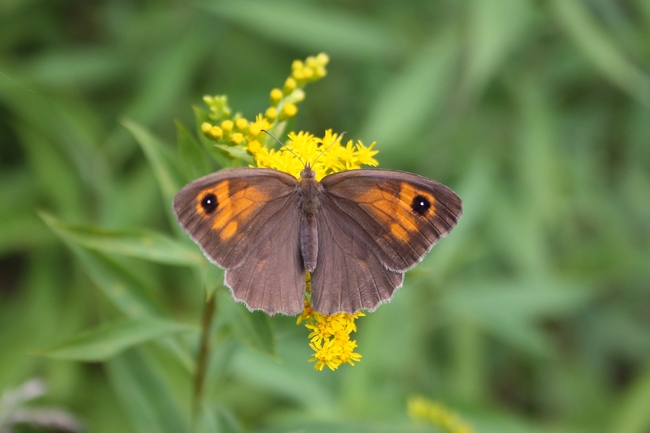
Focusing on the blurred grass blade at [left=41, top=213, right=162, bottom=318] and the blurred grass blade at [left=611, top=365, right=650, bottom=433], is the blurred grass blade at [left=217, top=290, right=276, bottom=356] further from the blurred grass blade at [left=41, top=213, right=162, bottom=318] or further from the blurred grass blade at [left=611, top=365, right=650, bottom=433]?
the blurred grass blade at [left=611, top=365, right=650, bottom=433]

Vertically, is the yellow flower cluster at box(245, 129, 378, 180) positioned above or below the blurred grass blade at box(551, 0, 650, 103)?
below

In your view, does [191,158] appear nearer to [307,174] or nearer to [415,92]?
[307,174]

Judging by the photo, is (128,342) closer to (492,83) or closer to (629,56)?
(492,83)

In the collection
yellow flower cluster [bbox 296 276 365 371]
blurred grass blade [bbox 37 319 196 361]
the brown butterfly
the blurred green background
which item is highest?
the blurred green background

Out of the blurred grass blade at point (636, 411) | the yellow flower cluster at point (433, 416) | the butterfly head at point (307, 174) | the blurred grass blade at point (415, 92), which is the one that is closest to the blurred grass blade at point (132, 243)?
the butterfly head at point (307, 174)

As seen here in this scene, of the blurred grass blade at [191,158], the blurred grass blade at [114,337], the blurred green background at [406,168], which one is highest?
the blurred green background at [406,168]

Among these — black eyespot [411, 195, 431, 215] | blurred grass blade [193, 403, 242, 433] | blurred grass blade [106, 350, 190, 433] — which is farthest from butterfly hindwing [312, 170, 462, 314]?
blurred grass blade [106, 350, 190, 433]

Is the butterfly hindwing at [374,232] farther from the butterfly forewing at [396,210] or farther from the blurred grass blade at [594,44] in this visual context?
the blurred grass blade at [594,44]
